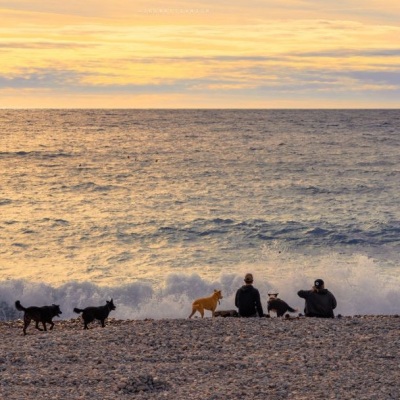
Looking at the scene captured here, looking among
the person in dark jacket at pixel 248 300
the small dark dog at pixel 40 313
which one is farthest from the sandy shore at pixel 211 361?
the person in dark jacket at pixel 248 300

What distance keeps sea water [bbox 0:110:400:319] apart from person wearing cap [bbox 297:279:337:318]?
421 centimetres

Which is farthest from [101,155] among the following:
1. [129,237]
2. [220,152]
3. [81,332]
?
[81,332]

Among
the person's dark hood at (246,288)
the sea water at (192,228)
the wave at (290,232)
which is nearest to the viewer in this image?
the person's dark hood at (246,288)

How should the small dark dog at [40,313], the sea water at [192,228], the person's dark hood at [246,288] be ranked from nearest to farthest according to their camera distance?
the small dark dog at [40,313] < the person's dark hood at [246,288] < the sea water at [192,228]

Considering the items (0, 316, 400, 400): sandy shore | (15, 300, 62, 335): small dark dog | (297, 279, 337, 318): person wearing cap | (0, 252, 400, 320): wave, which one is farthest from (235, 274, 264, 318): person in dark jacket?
(0, 252, 400, 320): wave

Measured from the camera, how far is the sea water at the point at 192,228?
69.6ft

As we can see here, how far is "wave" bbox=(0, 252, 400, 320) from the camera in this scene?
19.9m

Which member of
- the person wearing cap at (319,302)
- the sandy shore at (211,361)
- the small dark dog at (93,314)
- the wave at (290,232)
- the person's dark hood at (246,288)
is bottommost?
the sandy shore at (211,361)

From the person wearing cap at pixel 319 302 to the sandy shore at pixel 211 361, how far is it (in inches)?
31.5

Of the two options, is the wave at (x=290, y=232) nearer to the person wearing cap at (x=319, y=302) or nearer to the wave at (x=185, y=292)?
the wave at (x=185, y=292)

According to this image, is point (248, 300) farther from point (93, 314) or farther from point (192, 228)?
point (192, 228)

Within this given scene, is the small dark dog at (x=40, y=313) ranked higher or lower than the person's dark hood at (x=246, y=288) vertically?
lower

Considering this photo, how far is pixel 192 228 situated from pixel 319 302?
16.4 metres

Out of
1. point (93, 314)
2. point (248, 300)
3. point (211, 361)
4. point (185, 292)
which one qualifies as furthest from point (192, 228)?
point (211, 361)
